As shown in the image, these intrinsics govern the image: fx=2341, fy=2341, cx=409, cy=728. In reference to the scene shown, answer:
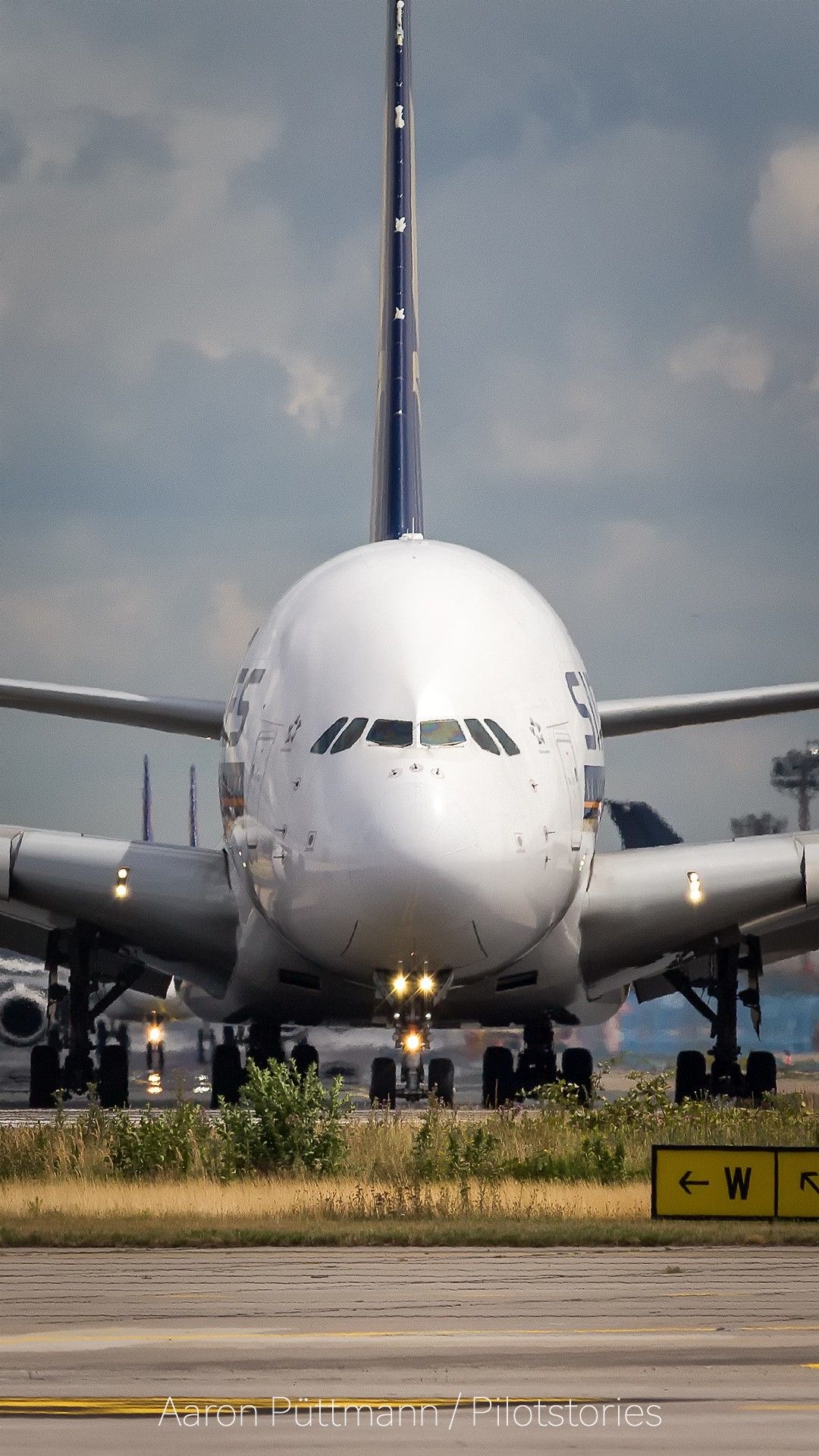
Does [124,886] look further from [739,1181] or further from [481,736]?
[739,1181]

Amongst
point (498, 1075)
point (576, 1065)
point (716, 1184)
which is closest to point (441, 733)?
point (716, 1184)

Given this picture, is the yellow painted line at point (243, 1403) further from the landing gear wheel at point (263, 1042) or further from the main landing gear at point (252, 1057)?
the landing gear wheel at point (263, 1042)

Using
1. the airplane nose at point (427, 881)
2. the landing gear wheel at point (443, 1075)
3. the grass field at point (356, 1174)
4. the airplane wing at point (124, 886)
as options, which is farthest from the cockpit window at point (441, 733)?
the landing gear wheel at point (443, 1075)

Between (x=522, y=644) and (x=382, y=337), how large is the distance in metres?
11.3

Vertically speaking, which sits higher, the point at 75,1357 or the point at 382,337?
the point at 382,337

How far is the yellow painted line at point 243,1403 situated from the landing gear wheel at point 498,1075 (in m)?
23.5

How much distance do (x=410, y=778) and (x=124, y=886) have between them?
5244 mm

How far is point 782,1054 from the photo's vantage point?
139 feet

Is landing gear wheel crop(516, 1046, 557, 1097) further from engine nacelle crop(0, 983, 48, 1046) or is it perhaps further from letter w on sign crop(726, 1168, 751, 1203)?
engine nacelle crop(0, 983, 48, 1046)

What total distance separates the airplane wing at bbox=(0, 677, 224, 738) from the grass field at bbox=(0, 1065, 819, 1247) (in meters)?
5.39

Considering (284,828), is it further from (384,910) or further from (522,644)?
(522,644)

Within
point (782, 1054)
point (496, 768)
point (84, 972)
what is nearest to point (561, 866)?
point (496, 768)

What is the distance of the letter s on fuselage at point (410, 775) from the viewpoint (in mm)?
19531

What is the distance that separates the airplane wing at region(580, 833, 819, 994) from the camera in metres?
23.8
